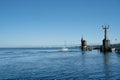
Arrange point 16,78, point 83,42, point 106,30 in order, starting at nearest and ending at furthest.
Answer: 1. point 16,78
2. point 106,30
3. point 83,42

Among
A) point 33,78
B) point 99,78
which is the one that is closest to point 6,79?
point 33,78

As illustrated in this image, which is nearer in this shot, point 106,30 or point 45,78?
point 45,78

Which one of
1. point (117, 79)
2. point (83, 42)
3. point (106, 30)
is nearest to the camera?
point (117, 79)

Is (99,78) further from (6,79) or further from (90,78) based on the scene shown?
(6,79)

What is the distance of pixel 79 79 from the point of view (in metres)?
33.1

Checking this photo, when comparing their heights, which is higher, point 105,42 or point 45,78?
point 105,42

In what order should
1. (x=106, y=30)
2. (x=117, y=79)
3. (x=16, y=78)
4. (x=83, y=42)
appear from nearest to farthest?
(x=117, y=79) → (x=16, y=78) → (x=106, y=30) → (x=83, y=42)

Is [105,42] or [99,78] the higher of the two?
Result: [105,42]

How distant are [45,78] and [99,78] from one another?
7825mm

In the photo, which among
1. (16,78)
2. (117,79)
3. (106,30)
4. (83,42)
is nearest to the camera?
(117,79)

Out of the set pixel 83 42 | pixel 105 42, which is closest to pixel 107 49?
pixel 105 42

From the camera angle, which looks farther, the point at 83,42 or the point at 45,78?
the point at 83,42

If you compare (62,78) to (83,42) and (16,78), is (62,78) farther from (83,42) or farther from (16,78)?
(83,42)

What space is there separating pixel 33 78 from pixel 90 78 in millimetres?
8321
